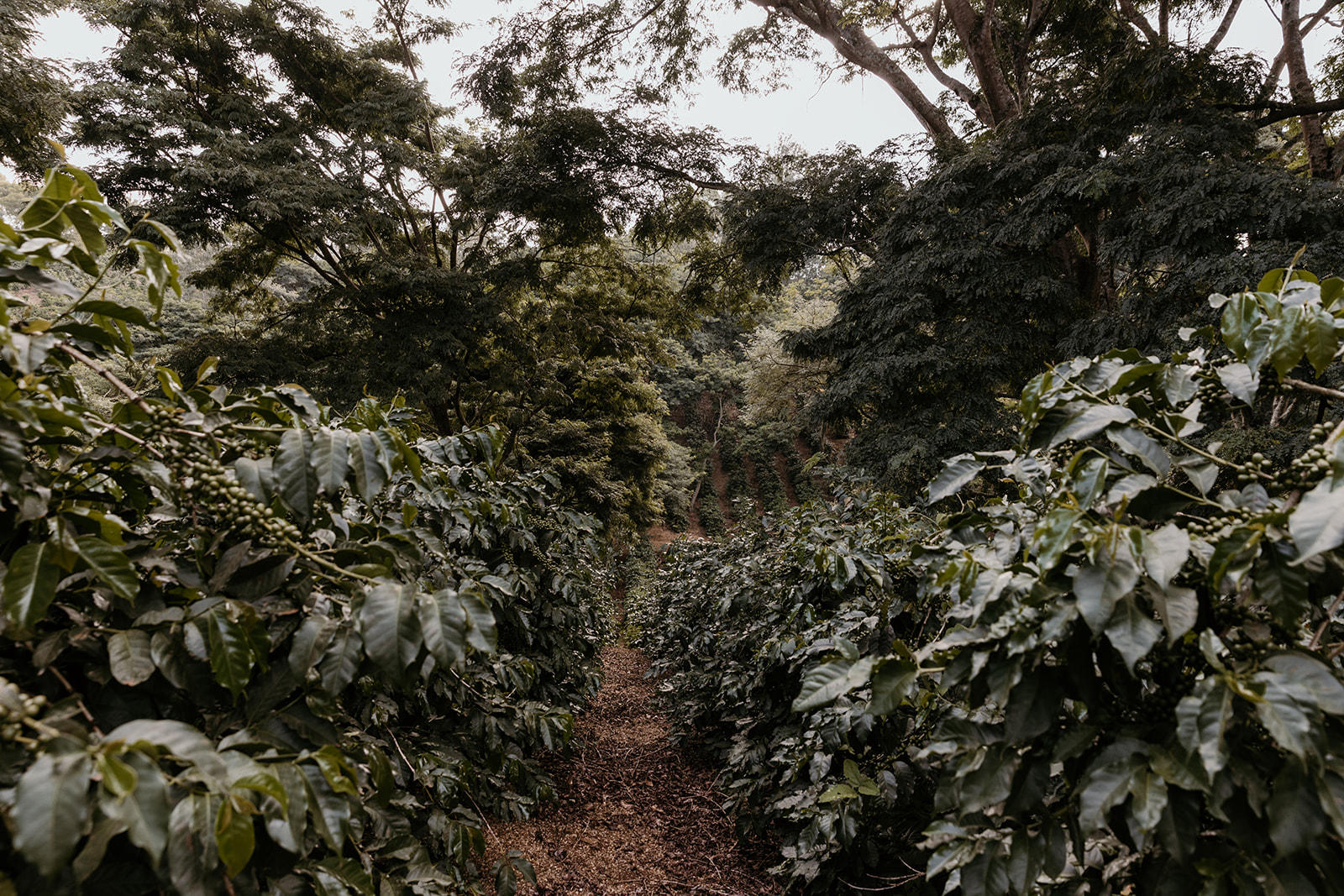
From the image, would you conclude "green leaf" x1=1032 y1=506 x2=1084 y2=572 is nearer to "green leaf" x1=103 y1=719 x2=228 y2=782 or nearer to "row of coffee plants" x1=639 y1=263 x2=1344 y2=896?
"row of coffee plants" x1=639 y1=263 x2=1344 y2=896

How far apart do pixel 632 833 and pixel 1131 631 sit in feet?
11.0

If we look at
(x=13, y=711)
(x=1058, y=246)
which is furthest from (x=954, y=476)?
(x=1058, y=246)

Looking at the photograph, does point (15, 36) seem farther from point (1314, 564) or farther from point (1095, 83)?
point (1095, 83)

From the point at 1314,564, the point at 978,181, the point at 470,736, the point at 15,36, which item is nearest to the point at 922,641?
the point at 1314,564

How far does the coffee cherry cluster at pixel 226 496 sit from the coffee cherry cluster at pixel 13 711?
0.35 meters

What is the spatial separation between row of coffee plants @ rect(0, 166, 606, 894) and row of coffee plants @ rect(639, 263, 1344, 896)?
2.74 feet

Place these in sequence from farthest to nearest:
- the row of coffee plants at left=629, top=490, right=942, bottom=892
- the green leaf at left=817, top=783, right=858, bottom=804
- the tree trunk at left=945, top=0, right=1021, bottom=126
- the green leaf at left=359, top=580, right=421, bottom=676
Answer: the tree trunk at left=945, top=0, right=1021, bottom=126, the row of coffee plants at left=629, top=490, right=942, bottom=892, the green leaf at left=817, top=783, right=858, bottom=804, the green leaf at left=359, top=580, right=421, bottom=676

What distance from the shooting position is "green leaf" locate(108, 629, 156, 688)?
0.82 m

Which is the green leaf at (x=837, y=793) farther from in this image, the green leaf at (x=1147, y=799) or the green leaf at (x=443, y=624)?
the green leaf at (x=443, y=624)

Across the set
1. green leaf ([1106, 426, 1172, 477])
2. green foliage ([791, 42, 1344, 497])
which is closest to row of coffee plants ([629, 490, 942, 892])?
green leaf ([1106, 426, 1172, 477])

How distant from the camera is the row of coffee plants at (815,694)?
1.98m

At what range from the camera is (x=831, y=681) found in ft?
3.58

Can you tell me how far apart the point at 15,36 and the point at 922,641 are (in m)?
10.3

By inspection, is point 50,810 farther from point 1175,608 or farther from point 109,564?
point 1175,608
